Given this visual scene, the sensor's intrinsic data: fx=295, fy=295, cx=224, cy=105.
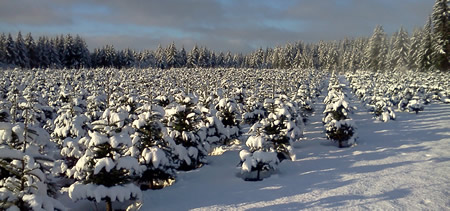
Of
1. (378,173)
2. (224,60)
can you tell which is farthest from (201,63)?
(378,173)

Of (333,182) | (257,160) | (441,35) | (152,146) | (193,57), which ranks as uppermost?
(441,35)

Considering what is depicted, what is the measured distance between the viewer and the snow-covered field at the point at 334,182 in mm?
8289

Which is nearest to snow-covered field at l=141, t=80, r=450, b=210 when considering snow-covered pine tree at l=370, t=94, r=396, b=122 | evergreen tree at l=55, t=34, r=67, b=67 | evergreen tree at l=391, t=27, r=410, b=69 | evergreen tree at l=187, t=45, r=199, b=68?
snow-covered pine tree at l=370, t=94, r=396, b=122

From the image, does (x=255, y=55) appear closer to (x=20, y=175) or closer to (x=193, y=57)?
(x=193, y=57)

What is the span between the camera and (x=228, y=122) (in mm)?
15852

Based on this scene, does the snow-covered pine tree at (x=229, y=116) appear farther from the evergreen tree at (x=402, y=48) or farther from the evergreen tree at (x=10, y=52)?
the evergreen tree at (x=10, y=52)

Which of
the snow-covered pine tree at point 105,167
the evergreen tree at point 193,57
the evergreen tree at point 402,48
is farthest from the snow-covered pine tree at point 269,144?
the evergreen tree at point 193,57

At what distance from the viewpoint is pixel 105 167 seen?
7504 mm

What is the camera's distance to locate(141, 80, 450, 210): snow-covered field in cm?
829

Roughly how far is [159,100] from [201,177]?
485 centimetres

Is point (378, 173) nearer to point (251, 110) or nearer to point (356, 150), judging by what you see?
point (356, 150)

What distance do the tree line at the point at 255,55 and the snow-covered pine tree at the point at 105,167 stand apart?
52.9m

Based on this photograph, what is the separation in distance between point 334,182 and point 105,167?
23.4ft

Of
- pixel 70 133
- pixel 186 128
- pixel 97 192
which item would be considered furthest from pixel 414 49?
pixel 97 192
